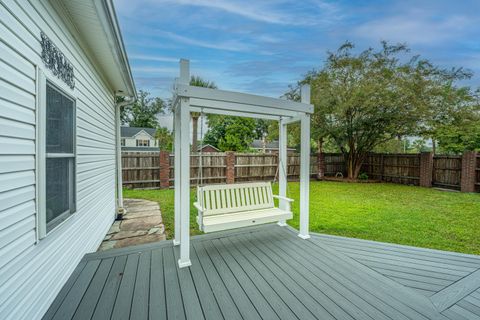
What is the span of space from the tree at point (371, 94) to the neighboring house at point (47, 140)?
965 centimetres

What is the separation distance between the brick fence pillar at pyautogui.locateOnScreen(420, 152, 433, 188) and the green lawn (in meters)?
1.85

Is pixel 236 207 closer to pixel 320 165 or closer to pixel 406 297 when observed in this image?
pixel 406 297

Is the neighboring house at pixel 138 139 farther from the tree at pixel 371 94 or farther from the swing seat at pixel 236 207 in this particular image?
the swing seat at pixel 236 207

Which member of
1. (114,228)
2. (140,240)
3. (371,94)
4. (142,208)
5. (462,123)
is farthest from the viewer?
(462,123)

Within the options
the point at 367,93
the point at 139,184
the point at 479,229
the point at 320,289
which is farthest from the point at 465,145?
the point at 139,184

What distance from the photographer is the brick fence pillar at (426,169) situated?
9820mm

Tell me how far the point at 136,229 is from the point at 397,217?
5.66 metres

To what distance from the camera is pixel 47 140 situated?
1997 millimetres

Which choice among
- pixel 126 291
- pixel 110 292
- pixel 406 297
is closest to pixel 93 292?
pixel 110 292

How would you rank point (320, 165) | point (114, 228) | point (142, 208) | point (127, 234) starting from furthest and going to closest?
point (320, 165) < point (142, 208) < point (114, 228) < point (127, 234)

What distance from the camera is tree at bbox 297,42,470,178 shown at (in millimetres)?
9758

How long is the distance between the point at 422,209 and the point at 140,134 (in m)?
25.1

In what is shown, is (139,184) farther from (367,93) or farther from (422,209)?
(367,93)

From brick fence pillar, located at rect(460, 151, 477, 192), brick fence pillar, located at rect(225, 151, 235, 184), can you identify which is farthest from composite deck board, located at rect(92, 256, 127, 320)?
brick fence pillar, located at rect(460, 151, 477, 192)
